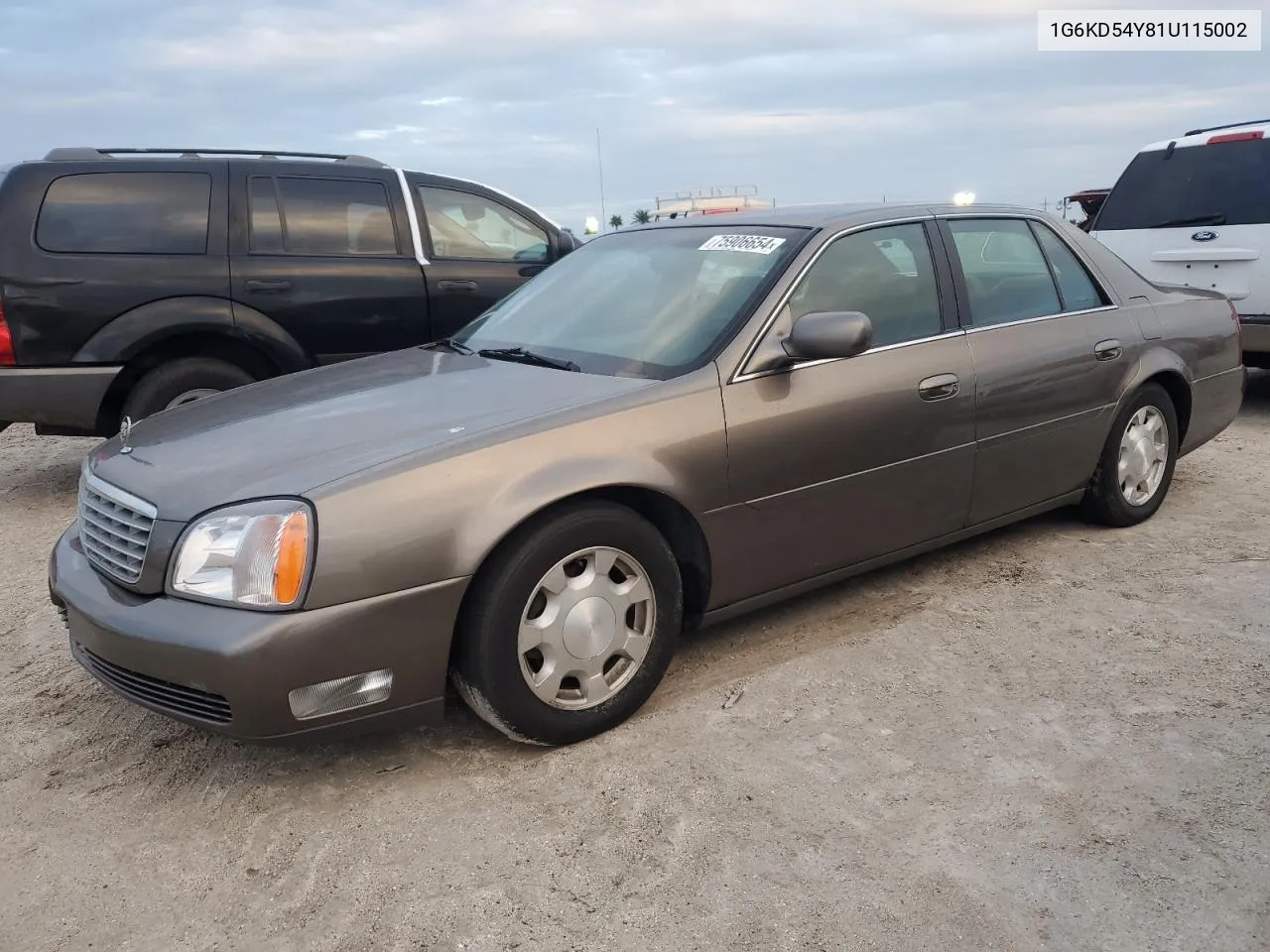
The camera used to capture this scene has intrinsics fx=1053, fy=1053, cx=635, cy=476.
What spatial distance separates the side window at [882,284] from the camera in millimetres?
3662

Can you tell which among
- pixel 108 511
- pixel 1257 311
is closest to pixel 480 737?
pixel 108 511

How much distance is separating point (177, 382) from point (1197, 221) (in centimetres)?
659

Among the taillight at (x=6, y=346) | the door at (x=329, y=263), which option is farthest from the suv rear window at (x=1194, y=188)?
the taillight at (x=6, y=346)

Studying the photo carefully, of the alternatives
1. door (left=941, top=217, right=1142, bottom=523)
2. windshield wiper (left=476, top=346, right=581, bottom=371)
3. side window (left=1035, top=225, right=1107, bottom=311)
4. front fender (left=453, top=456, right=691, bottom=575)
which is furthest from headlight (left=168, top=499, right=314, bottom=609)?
side window (left=1035, top=225, right=1107, bottom=311)

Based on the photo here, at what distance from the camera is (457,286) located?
656 centimetres

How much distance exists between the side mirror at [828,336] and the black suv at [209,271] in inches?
138

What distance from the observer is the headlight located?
2.59 meters

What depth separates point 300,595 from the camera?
2584 millimetres

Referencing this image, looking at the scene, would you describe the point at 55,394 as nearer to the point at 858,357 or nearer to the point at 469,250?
the point at 469,250

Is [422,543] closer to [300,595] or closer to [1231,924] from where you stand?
[300,595]

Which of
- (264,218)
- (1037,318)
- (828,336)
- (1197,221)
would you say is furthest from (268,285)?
(1197,221)

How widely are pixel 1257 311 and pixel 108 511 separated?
699 cm

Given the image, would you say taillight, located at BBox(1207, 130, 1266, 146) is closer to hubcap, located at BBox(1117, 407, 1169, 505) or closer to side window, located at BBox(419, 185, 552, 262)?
hubcap, located at BBox(1117, 407, 1169, 505)

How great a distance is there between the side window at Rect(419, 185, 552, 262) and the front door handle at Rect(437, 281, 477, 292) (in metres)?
0.19
